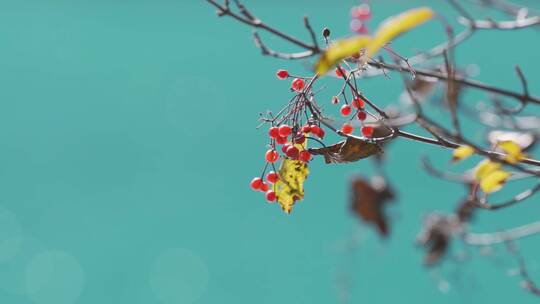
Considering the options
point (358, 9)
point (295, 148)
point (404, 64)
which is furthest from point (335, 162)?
point (358, 9)

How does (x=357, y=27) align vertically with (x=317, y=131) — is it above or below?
above

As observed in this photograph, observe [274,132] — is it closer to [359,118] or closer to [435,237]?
[359,118]

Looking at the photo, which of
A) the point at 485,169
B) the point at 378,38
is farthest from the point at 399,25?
the point at 485,169

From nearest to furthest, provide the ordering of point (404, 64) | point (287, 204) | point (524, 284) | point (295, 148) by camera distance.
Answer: point (295, 148) → point (287, 204) → point (404, 64) → point (524, 284)

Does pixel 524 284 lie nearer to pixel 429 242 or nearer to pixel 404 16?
pixel 429 242

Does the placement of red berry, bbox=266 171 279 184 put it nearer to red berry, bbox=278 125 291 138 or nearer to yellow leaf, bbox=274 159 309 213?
yellow leaf, bbox=274 159 309 213

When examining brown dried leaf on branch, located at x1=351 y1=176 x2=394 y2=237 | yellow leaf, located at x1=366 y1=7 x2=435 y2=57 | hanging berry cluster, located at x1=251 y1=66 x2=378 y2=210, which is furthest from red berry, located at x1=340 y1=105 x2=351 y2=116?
brown dried leaf on branch, located at x1=351 y1=176 x2=394 y2=237

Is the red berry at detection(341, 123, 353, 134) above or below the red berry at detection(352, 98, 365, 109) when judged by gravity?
below
